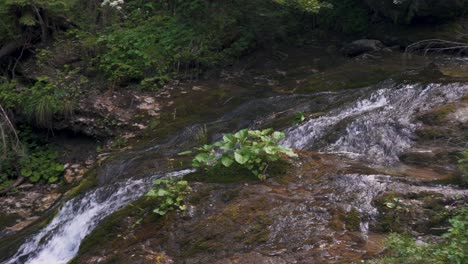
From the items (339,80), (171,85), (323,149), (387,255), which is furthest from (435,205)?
(171,85)

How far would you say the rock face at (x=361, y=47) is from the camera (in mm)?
11188

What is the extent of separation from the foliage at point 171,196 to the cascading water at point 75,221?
44.5 inches

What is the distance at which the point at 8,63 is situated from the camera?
11.9 metres

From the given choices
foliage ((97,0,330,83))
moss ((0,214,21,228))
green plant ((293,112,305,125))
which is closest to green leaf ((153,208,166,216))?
green plant ((293,112,305,125))

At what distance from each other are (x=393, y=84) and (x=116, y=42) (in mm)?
6202

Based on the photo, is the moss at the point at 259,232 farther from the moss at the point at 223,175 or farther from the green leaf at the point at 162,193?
the green leaf at the point at 162,193

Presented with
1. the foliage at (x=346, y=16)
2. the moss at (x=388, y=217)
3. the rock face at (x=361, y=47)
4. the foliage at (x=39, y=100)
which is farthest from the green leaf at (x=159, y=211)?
the foliage at (x=346, y=16)

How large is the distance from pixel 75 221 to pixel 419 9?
8097 mm

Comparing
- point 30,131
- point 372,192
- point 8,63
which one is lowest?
point 30,131

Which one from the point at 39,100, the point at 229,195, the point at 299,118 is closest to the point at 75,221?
the point at 229,195

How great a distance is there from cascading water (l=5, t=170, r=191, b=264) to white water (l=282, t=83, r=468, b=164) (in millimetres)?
1799

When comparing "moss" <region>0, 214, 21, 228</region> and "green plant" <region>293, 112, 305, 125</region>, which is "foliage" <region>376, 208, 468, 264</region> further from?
"moss" <region>0, 214, 21, 228</region>

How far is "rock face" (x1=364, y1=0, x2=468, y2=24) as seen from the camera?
11.0m

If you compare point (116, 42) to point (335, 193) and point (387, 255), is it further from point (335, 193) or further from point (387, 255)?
point (387, 255)
